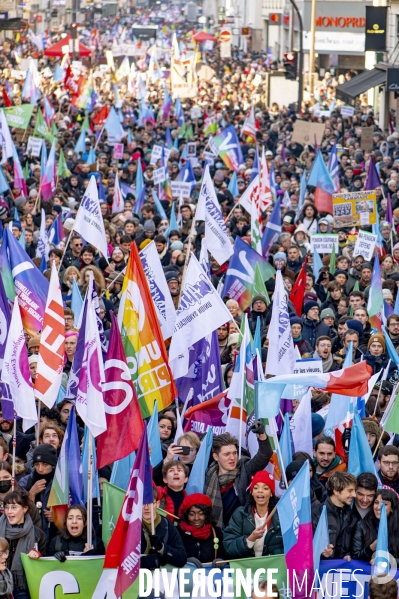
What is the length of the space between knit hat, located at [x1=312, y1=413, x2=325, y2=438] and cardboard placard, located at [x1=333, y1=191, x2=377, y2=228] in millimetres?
8100

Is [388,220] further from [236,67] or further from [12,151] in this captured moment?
[236,67]

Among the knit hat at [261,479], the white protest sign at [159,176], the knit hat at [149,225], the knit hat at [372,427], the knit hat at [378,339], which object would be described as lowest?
the knit hat at [149,225]

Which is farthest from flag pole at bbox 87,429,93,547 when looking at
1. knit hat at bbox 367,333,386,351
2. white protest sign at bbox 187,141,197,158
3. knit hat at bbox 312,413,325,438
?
white protest sign at bbox 187,141,197,158

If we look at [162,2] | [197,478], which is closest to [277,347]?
[197,478]

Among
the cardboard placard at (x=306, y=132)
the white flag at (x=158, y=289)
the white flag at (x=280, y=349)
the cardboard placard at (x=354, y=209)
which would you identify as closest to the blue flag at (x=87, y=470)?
the white flag at (x=280, y=349)

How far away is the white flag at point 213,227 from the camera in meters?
13.4

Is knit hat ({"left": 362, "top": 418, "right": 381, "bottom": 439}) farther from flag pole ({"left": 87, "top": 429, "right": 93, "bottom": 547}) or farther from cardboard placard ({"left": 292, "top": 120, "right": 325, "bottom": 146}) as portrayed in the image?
cardboard placard ({"left": 292, "top": 120, "right": 325, "bottom": 146})

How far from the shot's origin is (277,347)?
10516 millimetres

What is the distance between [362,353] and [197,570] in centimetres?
465

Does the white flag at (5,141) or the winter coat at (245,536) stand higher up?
the white flag at (5,141)

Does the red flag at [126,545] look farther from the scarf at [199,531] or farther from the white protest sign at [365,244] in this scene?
the white protest sign at [365,244]

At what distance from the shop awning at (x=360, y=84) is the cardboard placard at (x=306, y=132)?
8.22 m

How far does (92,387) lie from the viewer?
27.4ft

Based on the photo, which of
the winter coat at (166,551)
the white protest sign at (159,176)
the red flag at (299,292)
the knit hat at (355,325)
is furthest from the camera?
the white protest sign at (159,176)
